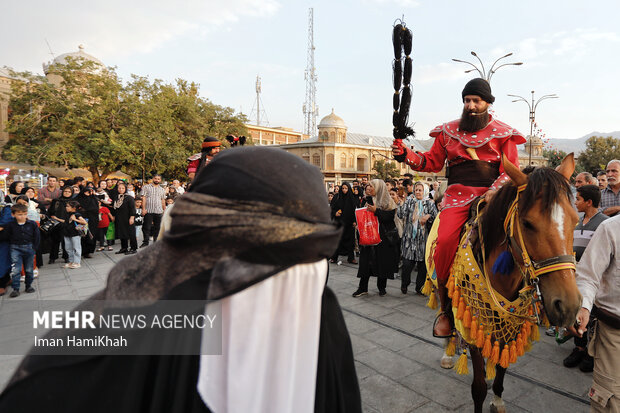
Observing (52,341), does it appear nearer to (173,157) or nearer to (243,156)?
(243,156)

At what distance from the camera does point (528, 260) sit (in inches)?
91.3

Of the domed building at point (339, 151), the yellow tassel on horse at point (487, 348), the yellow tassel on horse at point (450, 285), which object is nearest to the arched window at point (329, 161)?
the domed building at point (339, 151)

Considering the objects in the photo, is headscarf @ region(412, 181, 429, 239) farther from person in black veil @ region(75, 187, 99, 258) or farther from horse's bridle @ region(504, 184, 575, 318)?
person in black veil @ region(75, 187, 99, 258)

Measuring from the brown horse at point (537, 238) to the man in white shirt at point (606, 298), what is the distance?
299 millimetres

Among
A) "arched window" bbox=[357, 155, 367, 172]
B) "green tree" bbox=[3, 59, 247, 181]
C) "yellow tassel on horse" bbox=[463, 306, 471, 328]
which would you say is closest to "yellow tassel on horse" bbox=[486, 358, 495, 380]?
"yellow tassel on horse" bbox=[463, 306, 471, 328]

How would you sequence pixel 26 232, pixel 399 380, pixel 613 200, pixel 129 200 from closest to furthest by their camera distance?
pixel 399 380
pixel 613 200
pixel 26 232
pixel 129 200

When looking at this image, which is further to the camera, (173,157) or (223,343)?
(173,157)

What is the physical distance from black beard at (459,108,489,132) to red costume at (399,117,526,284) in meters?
0.04

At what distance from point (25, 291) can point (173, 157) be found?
19381 millimetres

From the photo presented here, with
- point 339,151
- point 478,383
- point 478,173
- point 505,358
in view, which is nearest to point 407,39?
point 478,173

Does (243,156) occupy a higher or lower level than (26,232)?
higher

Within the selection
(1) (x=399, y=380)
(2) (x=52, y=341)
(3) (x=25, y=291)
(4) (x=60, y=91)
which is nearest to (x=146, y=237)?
(3) (x=25, y=291)

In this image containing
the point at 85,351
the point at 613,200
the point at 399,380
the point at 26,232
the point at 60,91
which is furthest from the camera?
the point at 60,91

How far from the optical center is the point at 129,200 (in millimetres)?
10469
